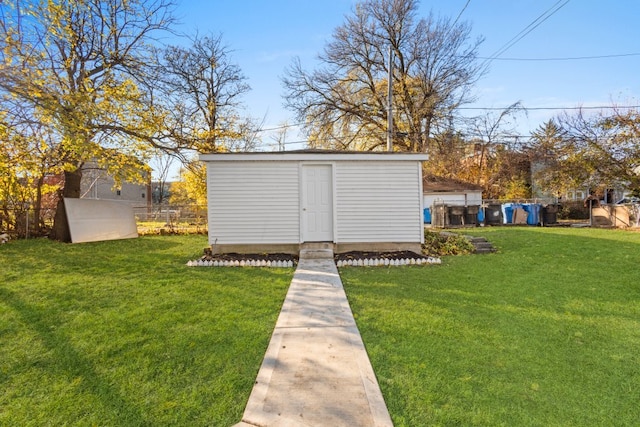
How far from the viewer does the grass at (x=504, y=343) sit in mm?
1965

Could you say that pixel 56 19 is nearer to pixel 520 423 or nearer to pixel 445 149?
pixel 520 423

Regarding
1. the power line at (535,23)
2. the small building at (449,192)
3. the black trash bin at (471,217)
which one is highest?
the power line at (535,23)

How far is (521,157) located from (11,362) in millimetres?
30164

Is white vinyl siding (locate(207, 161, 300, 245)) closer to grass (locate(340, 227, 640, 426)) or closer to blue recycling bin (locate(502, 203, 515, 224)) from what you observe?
grass (locate(340, 227, 640, 426))

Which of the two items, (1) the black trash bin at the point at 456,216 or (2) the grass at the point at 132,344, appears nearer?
(2) the grass at the point at 132,344

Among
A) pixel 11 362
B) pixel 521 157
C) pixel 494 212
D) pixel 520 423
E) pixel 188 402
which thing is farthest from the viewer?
pixel 521 157

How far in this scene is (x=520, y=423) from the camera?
183cm

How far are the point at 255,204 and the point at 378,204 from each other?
2.87m

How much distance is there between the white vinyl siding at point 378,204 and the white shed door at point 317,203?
0.71ft

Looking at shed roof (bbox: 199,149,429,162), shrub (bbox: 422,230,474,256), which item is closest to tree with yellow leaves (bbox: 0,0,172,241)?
shed roof (bbox: 199,149,429,162)

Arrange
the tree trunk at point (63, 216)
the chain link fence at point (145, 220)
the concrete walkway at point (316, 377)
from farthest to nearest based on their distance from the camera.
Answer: the chain link fence at point (145, 220)
the tree trunk at point (63, 216)
the concrete walkway at point (316, 377)

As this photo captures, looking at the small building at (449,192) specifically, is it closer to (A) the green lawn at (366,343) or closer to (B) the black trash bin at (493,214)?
(B) the black trash bin at (493,214)

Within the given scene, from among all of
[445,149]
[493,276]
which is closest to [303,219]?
[493,276]

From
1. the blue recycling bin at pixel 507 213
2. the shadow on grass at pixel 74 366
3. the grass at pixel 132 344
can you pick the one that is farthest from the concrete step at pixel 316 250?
the blue recycling bin at pixel 507 213
